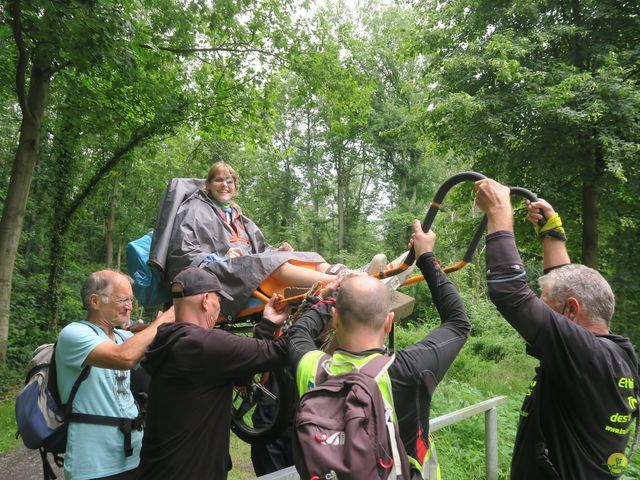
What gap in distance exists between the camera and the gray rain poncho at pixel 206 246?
3.09 meters

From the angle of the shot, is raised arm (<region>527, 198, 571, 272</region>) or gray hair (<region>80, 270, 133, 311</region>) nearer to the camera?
raised arm (<region>527, 198, 571, 272</region>)

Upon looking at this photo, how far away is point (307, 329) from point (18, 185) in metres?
8.12

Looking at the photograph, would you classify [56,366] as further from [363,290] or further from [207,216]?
[363,290]

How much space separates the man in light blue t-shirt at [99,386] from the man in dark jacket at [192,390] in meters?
0.33

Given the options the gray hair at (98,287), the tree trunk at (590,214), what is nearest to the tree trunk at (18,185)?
the gray hair at (98,287)

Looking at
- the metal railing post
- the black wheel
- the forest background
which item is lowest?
the metal railing post

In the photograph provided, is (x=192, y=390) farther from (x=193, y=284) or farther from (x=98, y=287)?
(x=98, y=287)

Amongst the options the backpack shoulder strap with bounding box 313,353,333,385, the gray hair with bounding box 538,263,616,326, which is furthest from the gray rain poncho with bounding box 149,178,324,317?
the gray hair with bounding box 538,263,616,326

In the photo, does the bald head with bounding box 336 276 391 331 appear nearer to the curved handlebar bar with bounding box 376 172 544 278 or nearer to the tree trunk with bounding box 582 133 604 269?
the curved handlebar bar with bounding box 376 172 544 278

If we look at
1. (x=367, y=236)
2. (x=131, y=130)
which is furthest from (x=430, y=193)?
(x=131, y=130)

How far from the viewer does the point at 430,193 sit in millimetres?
29672

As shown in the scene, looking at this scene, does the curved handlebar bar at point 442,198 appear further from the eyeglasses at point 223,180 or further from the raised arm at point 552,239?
the eyeglasses at point 223,180

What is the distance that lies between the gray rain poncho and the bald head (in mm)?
1351

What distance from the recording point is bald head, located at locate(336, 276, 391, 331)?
180cm
